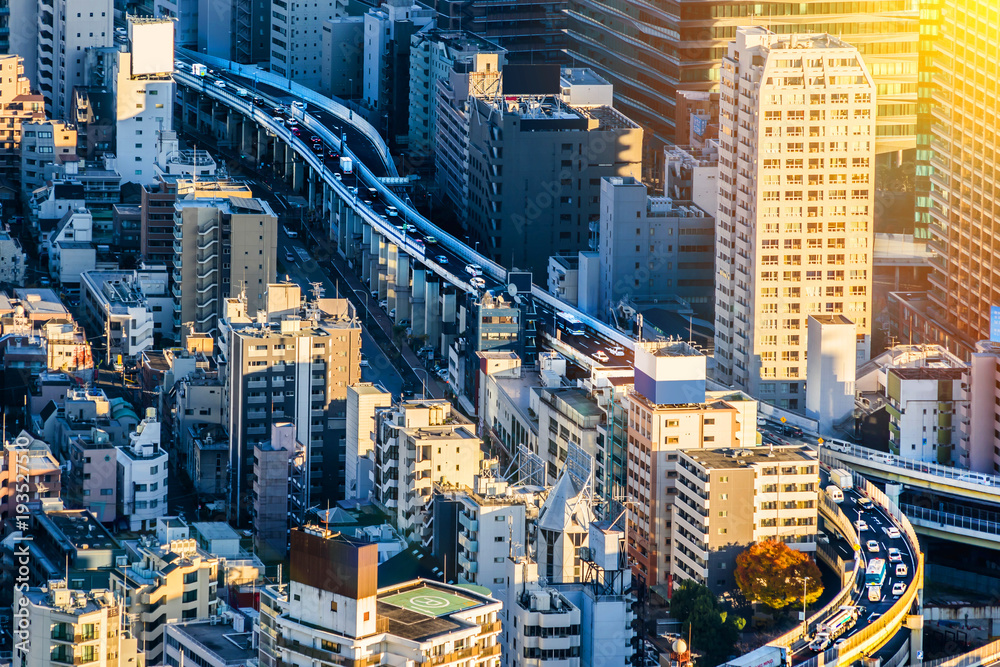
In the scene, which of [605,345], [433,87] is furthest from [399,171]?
[605,345]

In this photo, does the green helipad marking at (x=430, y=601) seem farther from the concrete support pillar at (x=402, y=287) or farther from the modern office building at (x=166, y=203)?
the modern office building at (x=166, y=203)

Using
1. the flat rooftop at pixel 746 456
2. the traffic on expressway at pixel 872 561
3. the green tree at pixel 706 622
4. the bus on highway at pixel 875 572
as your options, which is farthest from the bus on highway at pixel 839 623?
the flat rooftop at pixel 746 456

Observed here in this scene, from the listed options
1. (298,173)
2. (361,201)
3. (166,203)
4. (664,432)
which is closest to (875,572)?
(664,432)

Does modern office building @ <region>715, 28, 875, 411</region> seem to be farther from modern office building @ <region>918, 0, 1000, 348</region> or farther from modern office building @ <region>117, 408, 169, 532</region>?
modern office building @ <region>117, 408, 169, 532</region>

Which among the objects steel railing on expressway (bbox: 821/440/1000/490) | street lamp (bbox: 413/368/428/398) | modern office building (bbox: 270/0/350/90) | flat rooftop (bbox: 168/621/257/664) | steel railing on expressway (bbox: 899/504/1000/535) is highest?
modern office building (bbox: 270/0/350/90)

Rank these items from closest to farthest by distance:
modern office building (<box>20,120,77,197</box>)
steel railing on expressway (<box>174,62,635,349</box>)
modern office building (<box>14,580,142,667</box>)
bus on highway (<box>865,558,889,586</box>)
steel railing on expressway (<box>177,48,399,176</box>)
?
modern office building (<box>14,580,142,667</box>)
bus on highway (<box>865,558,889,586</box>)
steel railing on expressway (<box>174,62,635,349</box>)
modern office building (<box>20,120,77,197</box>)
steel railing on expressway (<box>177,48,399,176</box>)

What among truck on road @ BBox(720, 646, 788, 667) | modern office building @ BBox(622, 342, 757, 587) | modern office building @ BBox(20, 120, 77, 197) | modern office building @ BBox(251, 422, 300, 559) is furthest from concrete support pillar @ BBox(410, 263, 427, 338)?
truck on road @ BBox(720, 646, 788, 667)

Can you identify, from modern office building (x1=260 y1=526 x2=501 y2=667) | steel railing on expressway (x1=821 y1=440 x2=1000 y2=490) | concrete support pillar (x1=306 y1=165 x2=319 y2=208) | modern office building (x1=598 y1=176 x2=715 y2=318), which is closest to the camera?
modern office building (x1=260 y1=526 x2=501 y2=667)
